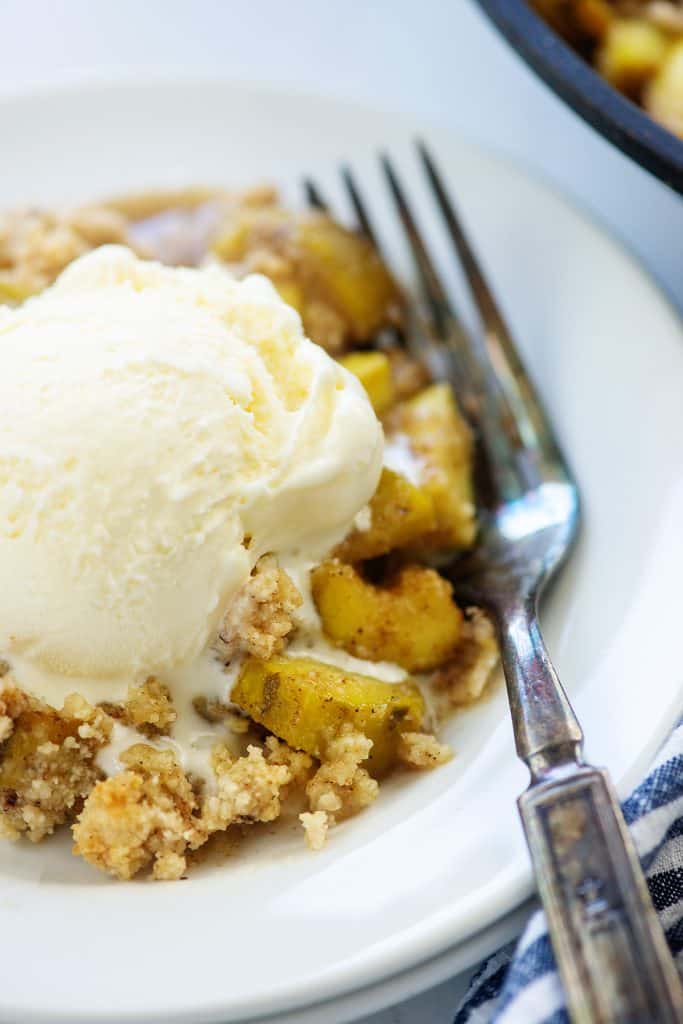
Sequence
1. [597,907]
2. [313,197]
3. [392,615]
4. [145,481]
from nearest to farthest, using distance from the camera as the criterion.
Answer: [597,907]
[145,481]
[392,615]
[313,197]

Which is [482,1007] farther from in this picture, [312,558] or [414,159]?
[414,159]

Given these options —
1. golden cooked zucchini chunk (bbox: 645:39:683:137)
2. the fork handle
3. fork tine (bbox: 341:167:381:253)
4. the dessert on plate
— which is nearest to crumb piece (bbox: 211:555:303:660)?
the dessert on plate

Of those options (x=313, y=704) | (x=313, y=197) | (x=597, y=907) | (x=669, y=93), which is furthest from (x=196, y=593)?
(x=669, y=93)

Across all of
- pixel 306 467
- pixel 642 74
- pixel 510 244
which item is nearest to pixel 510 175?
pixel 510 244

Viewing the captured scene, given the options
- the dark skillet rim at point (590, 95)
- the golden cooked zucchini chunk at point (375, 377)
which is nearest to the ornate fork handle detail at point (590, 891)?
the golden cooked zucchini chunk at point (375, 377)

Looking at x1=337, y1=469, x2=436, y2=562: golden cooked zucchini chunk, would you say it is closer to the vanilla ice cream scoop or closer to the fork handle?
the vanilla ice cream scoop

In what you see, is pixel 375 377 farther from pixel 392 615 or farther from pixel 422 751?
pixel 422 751

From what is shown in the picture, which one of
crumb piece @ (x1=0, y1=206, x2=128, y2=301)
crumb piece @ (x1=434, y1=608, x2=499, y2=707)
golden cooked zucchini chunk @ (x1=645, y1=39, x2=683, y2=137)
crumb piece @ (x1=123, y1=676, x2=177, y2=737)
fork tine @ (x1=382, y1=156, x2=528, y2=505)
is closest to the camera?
crumb piece @ (x1=123, y1=676, x2=177, y2=737)
